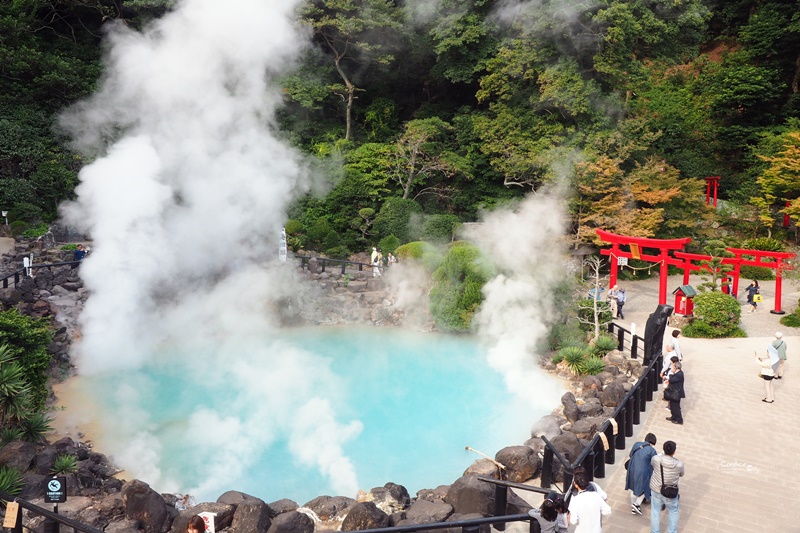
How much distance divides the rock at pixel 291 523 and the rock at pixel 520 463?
2546 mm

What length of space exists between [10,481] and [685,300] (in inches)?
528

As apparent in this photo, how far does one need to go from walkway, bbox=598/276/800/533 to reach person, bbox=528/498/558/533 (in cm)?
150

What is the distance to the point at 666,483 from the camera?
5.64 m

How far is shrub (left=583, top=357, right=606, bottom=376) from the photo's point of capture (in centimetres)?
1134

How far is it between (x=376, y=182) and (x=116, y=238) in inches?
385

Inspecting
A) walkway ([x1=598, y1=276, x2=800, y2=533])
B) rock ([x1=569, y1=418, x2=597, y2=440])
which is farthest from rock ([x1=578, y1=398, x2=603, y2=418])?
walkway ([x1=598, y1=276, x2=800, y2=533])

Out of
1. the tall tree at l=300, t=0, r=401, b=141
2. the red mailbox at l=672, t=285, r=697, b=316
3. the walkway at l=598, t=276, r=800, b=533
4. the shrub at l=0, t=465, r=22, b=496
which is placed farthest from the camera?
Answer: the tall tree at l=300, t=0, r=401, b=141

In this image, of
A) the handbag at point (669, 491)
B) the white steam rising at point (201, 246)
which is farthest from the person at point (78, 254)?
the handbag at point (669, 491)

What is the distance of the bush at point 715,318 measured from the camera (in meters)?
13.5

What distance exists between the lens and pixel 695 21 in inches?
777

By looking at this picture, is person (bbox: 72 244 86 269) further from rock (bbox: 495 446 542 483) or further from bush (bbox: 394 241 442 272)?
rock (bbox: 495 446 542 483)

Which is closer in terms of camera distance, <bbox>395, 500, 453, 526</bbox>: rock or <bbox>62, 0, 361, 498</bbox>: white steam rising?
<bbox>395, 500, 453, 526</bbox>: rock

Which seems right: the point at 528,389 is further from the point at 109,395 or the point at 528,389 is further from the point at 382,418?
the point at 109,395

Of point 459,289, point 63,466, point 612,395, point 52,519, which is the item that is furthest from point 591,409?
point 63,466
